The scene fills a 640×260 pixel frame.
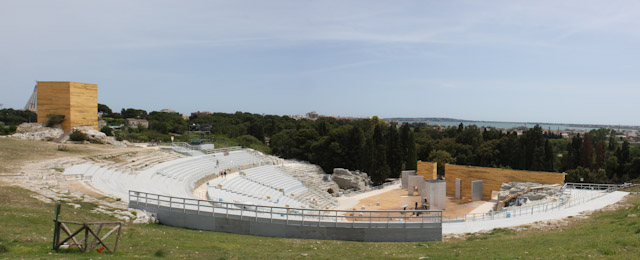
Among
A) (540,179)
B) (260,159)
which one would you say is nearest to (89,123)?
(260,159)

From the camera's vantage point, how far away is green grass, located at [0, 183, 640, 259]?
31.1 feet

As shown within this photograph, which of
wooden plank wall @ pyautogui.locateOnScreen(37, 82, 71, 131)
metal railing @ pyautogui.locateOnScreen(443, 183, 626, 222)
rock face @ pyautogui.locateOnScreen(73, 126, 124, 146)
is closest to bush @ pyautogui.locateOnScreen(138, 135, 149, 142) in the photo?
rock face @ pyautogui.locateOnScreen(73, 126, 124, 146)

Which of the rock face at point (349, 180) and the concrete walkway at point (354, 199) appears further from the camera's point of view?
the rock face at point (349, 180)

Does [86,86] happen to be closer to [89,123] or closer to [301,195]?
[89,123]

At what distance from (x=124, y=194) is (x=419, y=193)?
28.4 m

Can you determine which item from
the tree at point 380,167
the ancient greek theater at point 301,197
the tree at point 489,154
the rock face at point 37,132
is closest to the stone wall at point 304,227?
the ancient greek theater at point 301,197

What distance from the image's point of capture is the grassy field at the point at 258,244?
9.44m

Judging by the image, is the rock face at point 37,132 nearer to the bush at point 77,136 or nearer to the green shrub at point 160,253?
the bush at point 77,136

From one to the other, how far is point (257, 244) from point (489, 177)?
98.8 feet

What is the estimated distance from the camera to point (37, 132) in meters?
33.1

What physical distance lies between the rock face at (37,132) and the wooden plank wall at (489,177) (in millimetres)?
37024

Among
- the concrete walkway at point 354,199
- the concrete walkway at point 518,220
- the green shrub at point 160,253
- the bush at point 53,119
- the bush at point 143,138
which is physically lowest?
the concrete walkway at point 354,199

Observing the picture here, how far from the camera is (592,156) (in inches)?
1921

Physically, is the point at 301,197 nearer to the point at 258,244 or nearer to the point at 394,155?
the point at 394,155
